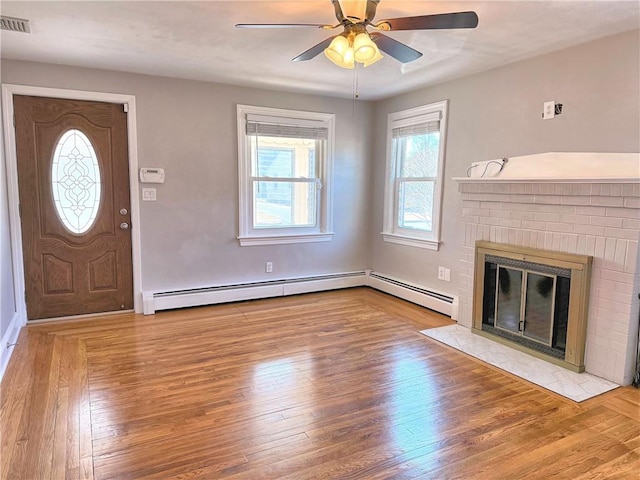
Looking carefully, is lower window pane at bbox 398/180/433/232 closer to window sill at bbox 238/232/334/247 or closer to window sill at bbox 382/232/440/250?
window sill at bbox 382/232/440/250

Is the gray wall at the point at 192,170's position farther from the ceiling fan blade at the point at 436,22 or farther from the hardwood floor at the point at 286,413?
the ceiling fan blade at the point at 436,22

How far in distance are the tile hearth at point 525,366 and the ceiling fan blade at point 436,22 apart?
2251 mm

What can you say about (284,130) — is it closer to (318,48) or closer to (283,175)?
(283,175)

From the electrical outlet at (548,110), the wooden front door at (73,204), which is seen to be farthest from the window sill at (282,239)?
the electrical outlet at (548,110)

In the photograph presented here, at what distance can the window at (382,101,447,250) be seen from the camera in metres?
4.35

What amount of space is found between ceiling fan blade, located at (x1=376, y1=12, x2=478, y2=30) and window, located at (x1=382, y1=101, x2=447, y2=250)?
2173mm

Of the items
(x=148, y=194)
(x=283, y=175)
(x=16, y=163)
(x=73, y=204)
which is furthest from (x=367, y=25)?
(x=16, y=163)

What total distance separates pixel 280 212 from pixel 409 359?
2.40m

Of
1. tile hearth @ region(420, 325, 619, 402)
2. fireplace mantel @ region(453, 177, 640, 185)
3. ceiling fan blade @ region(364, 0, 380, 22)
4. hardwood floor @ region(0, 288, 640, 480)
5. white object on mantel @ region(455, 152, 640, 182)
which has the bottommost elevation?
hardwood floor @ region(0, 288, 640, 480)

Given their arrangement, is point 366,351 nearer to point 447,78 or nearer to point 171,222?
point 171,222

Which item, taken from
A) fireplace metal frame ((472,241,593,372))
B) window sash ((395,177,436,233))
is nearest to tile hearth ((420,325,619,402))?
fireplace metal frame ((472,241,593,372))

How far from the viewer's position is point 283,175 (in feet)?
15.8

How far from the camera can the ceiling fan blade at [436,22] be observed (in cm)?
197

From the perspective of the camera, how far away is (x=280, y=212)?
486cm
